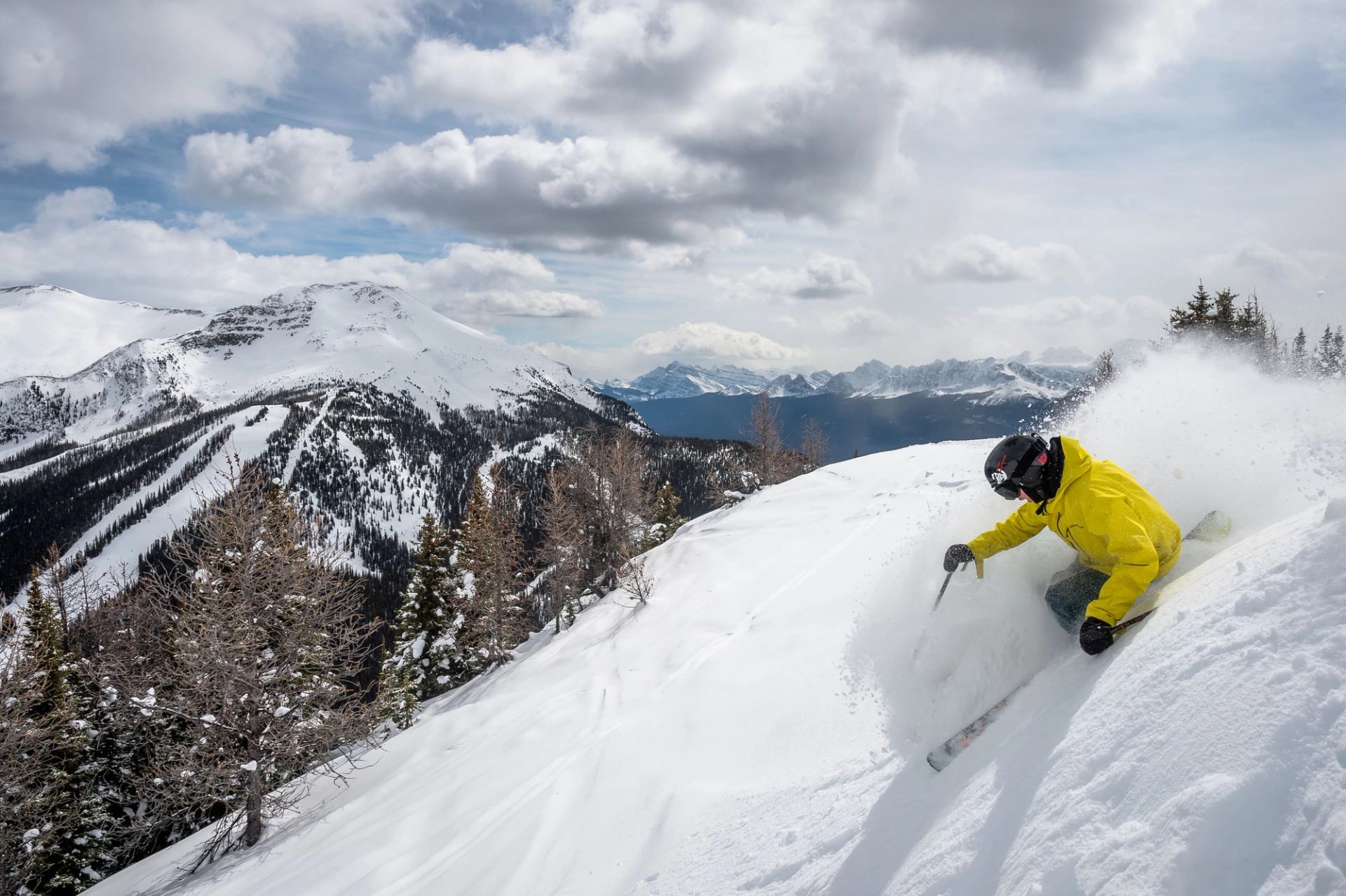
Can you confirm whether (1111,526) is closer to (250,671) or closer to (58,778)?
(250,671)

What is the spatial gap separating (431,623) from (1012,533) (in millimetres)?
31974

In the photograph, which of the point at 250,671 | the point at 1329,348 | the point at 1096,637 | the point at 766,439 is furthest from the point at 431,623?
the point at 1329,348

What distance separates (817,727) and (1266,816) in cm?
419

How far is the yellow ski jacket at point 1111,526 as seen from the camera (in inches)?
144

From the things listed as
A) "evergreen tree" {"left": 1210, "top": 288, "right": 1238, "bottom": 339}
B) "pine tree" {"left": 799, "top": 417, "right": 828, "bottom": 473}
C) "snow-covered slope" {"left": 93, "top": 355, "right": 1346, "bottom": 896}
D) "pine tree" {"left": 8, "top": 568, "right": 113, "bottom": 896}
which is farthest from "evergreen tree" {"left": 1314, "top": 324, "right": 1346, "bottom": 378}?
"pine tree" {"left": 8, "top": 568, "right": 113, "bottom": 896}

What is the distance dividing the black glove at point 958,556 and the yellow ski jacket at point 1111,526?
62 cm

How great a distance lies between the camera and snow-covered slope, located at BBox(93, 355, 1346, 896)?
7.41 ft

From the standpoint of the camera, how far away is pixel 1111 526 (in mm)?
3984

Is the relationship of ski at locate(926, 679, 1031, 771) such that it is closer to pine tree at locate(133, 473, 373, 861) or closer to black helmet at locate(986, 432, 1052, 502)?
black helmet at locate(986, 432, 1052, 502)

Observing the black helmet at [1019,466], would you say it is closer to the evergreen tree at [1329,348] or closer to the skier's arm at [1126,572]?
the skier's arm at [1126,572]

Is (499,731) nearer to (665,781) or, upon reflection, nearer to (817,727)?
(665,781)

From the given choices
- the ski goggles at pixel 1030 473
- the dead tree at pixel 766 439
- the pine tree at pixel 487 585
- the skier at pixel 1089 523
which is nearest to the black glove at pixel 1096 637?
the skier at pixel 1089 523

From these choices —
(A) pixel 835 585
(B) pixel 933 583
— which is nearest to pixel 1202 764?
(B) pixel 933 583

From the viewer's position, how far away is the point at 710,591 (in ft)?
53.4
